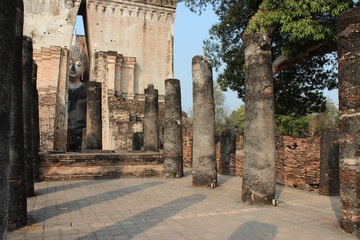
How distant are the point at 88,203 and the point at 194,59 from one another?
4491 mm

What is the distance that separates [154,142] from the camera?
12.7m

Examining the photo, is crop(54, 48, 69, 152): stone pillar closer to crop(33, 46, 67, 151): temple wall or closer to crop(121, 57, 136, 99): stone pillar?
crop(33, 46, 67, 151): temple wall

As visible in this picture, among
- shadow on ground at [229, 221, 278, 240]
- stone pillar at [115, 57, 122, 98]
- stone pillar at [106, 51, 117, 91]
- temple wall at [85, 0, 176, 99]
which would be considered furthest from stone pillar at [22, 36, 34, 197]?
temple wall at [85, 0, 176, 99]

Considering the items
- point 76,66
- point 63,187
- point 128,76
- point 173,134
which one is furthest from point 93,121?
point 76,66

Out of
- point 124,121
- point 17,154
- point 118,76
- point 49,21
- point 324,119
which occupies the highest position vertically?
point 49,21

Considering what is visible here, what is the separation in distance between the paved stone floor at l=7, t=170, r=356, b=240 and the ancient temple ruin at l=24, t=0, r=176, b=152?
12.1 metres

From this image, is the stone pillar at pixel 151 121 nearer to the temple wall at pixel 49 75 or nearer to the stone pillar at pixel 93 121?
the stone pillar at pixel 93 121

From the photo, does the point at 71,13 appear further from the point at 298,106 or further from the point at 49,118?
the point at 298,106

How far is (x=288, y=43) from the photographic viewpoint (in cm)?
1041

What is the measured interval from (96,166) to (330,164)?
272 inches

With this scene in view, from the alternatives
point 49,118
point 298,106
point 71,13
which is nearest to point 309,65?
point 298,106

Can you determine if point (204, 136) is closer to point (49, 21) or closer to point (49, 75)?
point (49, 75)

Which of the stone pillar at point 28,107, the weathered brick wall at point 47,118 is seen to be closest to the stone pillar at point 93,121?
the stone pillar at point 28,107

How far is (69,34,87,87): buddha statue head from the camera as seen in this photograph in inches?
949
